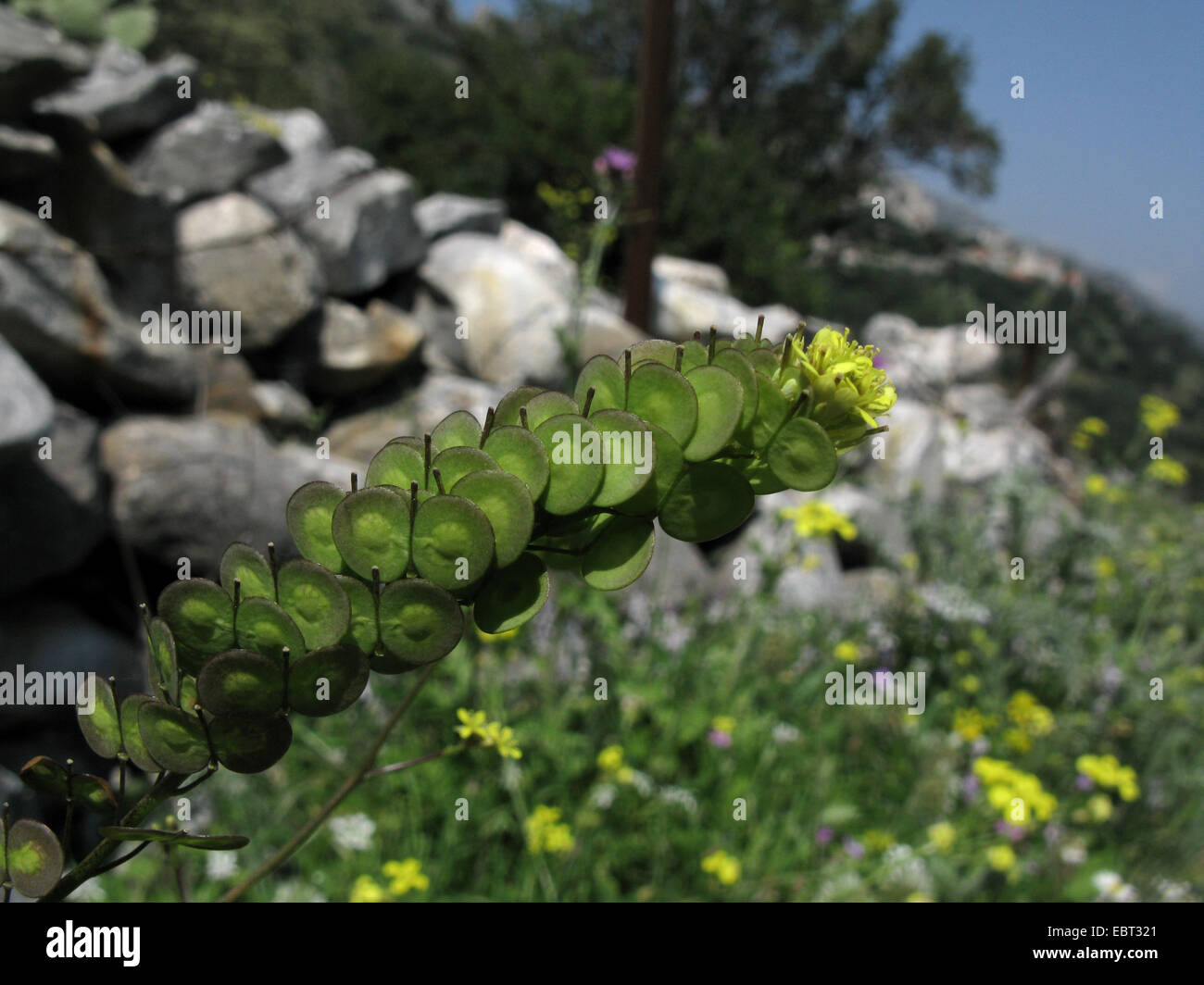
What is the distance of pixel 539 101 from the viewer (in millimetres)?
9461

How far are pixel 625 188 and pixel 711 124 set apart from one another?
12160mm

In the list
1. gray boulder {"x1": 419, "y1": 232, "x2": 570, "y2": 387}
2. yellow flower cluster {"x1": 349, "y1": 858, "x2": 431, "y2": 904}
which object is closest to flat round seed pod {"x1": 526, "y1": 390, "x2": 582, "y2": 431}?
yellow flower cluster {"x1": 349, "y1": 858, "x2": 431, "y2": 904}

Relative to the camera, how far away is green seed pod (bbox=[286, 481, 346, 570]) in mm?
422

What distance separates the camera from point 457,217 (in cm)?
630

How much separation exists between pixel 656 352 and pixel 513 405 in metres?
0.08

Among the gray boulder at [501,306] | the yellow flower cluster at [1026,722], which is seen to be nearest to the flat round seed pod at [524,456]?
the yellow flower cluster at [1026,722]

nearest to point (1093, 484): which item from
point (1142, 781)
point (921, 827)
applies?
point (1142, 781)

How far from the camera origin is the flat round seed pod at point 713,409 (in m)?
0.40

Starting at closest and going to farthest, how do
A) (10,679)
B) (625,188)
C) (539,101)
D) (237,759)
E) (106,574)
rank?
(237,759), (10,679), (106,574), (625,188), (539,101)

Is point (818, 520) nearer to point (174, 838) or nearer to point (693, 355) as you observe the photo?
point (693, 355)

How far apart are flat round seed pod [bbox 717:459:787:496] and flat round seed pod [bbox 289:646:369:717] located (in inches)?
8.2

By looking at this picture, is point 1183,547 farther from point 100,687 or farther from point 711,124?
point 711,124

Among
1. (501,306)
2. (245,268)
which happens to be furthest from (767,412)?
Result: (501,306)
